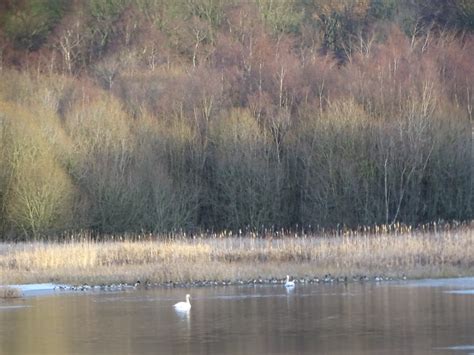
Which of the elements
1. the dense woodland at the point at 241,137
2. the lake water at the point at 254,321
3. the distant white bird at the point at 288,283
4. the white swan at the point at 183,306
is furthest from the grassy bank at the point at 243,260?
the dense woodland at the point at 241,137

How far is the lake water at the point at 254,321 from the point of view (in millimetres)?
18219

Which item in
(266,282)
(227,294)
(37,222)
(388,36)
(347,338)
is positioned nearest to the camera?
(347,338)

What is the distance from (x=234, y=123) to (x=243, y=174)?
2265 millimetres

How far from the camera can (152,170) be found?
155 ft

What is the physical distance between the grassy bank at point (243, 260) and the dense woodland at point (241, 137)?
11.4 meters

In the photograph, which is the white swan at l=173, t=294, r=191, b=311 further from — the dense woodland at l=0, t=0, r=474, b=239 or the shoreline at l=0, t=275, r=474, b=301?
the dense woodland at l=0, t=0, r=474, b=239

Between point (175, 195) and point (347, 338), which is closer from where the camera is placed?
point (347, 338)

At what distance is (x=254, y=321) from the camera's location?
21.4m

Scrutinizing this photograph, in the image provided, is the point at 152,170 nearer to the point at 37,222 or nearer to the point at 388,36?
the point at 37,222

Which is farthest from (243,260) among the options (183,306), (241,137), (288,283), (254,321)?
(241,137)

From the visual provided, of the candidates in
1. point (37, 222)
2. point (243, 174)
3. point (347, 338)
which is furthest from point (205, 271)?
point (243, 174)

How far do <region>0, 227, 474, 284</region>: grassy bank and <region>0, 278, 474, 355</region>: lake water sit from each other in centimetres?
177

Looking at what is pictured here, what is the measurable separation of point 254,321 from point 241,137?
28.7 meters

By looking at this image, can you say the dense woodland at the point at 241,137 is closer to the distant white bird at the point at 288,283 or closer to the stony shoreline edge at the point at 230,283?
the stony shoreline edge at the point at 230,283
